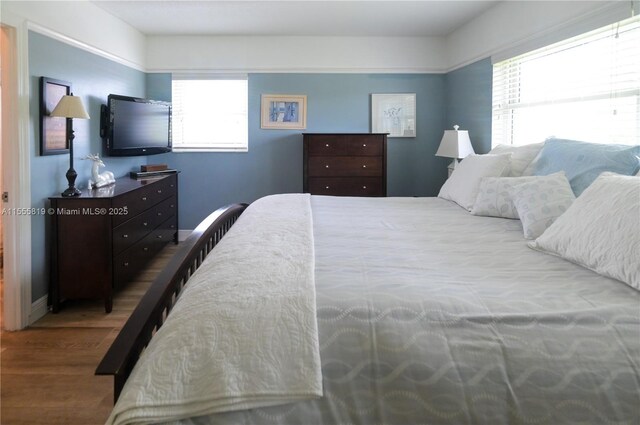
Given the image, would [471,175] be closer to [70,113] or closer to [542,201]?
[542,201]

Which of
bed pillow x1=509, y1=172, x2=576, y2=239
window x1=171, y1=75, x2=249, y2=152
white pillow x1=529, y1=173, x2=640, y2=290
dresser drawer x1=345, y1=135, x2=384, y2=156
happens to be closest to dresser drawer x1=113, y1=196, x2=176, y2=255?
window x1=171, y1=75, x2=249, y2=152

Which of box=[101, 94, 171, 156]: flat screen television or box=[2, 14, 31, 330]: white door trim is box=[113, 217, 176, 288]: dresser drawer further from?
box=[101, 94, 171, 156]: flat screen television

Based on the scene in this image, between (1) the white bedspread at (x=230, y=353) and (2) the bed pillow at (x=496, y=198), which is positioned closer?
(1) the white bedspread at (x=230, y=353)

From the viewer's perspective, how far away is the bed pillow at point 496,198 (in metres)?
2.51

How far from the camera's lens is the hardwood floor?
6.93ft

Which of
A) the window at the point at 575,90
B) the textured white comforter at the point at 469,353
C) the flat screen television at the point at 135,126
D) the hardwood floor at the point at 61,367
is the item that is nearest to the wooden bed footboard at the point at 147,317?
the textured white comforter at the point at 469,353

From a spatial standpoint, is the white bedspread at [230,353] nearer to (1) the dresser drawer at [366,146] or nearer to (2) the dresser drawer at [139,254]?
(2) the dresser drawer at [139,254]

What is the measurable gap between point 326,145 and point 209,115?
158 cm

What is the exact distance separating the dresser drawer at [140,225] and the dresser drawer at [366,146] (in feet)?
6.55

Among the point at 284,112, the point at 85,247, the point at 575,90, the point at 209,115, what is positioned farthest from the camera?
the point at 209,115

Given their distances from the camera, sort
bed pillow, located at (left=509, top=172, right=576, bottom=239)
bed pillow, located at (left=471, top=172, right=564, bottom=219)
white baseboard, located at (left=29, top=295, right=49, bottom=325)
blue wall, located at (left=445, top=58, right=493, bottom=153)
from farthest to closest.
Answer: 1. blue wall, located at (left=445, top=58, right=493, bottom=153)
2. white baseboard, located at (left=29, top=295, right=49, bottom=325)
3. bed pillow, located at (left=471, top=172, right=564, bottom=219)
4. bed pillow, located at (left=509, top=172, right=576, bottom=239)

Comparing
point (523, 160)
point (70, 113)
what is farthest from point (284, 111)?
point (523, 160)

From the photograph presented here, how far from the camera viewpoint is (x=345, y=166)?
4938 millimetres

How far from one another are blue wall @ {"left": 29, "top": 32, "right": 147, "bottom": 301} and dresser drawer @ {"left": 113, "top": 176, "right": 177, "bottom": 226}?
17.7 inches
